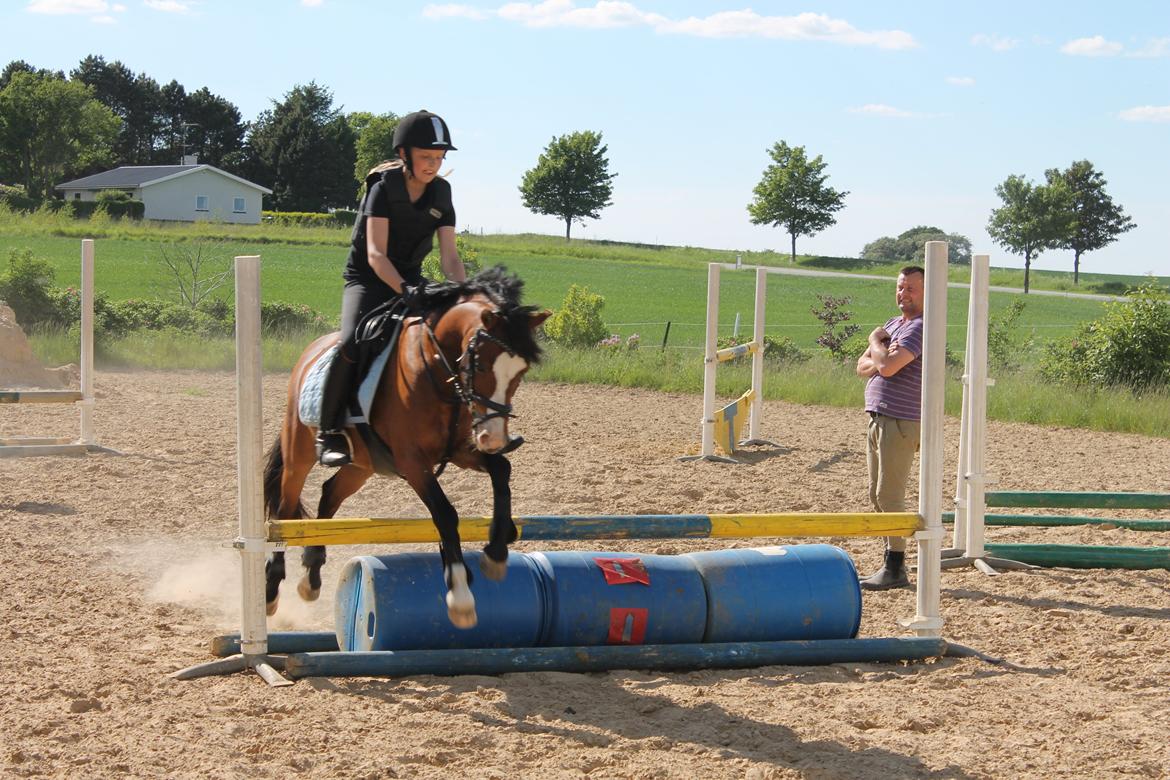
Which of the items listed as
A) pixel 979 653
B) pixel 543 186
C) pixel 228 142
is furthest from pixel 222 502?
pixel 228 142

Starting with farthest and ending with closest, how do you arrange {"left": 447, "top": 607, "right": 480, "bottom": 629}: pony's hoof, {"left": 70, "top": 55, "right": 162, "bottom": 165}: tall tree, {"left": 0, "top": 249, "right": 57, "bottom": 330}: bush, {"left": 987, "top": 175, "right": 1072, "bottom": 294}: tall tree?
{"left": 70, "top": 55, "right": 162, "bottom": 165}: tall tree, {"left": 987, "top": 175, "right": 1072, "bottom": 294}: tall tree, {"left": 0, "top": 249, "right": 57, "bottom": 330}: bush, {"left": 447, "top": 607, "right": 480, "bottom": 629}: pony's hoof

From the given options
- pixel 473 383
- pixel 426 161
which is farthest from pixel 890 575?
pixel 426 161

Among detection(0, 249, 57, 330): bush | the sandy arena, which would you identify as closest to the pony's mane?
the sandy arena

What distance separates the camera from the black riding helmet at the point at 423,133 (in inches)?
218

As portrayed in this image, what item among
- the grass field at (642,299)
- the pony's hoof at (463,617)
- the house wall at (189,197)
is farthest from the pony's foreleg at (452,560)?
the house wall at (189,197)

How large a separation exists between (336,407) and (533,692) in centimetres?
171

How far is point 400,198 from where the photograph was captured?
5.75 metres

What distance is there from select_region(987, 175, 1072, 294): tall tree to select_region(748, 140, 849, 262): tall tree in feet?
34.0

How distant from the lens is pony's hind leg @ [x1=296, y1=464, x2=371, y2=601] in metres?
6.18

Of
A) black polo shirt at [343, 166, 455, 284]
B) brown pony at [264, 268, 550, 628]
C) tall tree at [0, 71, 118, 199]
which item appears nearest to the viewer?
brown pony at [264, 268, 550, 628]

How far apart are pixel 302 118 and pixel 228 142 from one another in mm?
14203

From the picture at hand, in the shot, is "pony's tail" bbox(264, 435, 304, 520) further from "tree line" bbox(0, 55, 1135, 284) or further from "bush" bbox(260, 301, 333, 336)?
"tree line" bbox(0, 55, 1135, 284)

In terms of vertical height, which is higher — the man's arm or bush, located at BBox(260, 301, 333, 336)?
bush, located at BBox(260, 301, 333, 336)

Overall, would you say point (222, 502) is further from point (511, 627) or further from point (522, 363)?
point (522, 363)
